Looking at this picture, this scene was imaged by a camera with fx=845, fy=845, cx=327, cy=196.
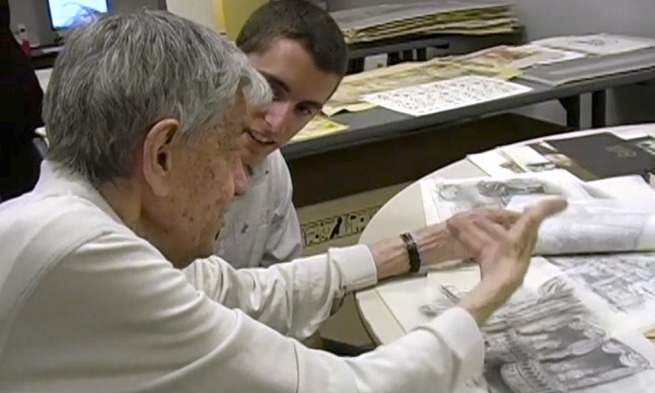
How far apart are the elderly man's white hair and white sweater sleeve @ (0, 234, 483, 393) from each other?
11 centimetres

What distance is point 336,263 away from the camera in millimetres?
1345

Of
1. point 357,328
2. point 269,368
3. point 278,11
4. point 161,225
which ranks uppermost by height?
point 278,11

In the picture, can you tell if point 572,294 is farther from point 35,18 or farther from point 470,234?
point 35,18

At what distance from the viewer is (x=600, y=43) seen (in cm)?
279

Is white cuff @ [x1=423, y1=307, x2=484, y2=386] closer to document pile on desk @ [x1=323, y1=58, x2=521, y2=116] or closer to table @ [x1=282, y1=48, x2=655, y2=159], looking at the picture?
table @ [x1=282, y1=48, x2=655, y2=159]

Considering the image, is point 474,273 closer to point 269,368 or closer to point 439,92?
point 269,368

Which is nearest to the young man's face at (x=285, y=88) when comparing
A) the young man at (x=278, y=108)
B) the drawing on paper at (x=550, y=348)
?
the young man at (x=278, y=108)

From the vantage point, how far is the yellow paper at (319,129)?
6.75 ft

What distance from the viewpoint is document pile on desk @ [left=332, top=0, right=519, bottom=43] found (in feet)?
10.6

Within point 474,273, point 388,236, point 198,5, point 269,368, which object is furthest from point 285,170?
point 198,5

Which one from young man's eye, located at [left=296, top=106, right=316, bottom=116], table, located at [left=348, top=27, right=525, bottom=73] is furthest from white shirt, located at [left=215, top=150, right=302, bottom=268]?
table, located at [left=348, top=27, right=525, bottom=73]

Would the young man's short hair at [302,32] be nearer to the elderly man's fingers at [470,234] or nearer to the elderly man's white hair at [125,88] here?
the elderly man's fingers at [470,234]

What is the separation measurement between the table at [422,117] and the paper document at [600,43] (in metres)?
0.14

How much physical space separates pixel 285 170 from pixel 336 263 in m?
0.35
